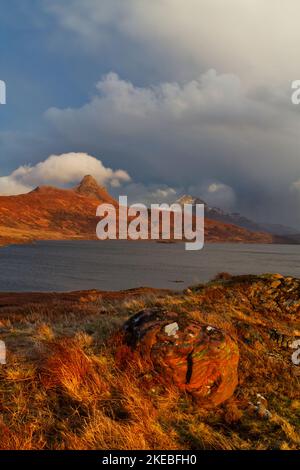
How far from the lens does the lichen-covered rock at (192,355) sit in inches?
297

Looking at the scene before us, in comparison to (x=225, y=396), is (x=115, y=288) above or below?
below

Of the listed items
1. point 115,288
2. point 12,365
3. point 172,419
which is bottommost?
point 115,288

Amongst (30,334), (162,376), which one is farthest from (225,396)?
(30,334)

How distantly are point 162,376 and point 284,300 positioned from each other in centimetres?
961

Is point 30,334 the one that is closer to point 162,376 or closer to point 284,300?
point 162,376

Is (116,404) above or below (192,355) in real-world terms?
below

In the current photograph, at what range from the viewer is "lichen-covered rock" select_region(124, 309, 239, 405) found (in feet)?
24.7

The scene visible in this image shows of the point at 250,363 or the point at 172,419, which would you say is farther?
the point at 250,363

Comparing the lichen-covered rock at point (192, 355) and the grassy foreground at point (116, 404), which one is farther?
the lichen-covered rock at point (192, 355)

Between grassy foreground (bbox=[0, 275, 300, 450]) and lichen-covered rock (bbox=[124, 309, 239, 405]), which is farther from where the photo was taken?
lichen-covered rock (bbox=[124, 309, 239, 405])

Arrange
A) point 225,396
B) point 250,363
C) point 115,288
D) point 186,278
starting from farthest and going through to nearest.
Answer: point 186,278 → point 115,288 → point 250,363 → point 225,396

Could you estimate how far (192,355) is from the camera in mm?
7688

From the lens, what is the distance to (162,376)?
7.64m

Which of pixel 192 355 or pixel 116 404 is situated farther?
pixel 192 355
